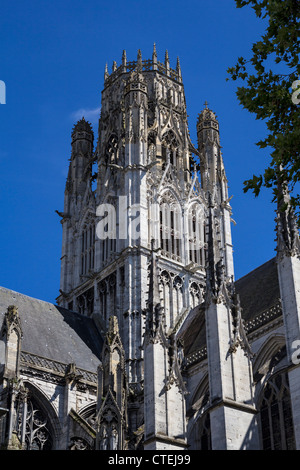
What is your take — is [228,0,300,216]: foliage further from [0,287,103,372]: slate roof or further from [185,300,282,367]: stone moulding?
[0,287,103,372]: slate roof

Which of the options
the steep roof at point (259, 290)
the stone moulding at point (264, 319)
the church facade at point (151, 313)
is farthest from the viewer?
the steep roof at point (259, 290)

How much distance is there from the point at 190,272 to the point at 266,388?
1325cm

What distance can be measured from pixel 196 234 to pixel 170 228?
1.62m

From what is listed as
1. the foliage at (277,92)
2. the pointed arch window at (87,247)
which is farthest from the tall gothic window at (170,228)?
the foliage at (277,92)

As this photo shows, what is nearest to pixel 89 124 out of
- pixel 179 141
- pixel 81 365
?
pixel 179 141

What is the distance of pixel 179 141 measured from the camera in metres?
40.0

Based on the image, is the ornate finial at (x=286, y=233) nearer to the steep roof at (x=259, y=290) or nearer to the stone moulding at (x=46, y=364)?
the steep roof at (x=259, y=290)

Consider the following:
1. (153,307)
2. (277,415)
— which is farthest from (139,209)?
(277,415)

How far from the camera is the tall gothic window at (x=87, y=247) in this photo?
3706 cm

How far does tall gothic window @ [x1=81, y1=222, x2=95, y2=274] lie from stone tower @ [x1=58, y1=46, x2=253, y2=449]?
0.18ft

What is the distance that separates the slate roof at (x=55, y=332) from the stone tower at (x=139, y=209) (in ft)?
3.25

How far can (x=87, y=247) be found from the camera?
37656mm
